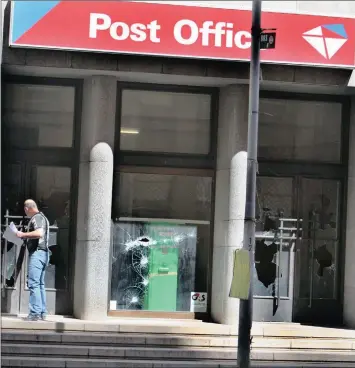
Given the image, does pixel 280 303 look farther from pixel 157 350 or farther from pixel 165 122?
pixel 165 122

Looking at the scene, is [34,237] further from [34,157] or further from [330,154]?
[330,154]

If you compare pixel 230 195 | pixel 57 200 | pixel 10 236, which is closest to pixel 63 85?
pixel 57 200

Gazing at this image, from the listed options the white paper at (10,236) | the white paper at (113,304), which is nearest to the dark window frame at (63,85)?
the white paper at (10,236)

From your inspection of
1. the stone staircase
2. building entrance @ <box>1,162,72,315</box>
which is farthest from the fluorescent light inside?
the stone staircase

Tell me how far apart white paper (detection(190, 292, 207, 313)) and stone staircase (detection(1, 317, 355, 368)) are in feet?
2.64

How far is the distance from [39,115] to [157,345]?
4.41 meters

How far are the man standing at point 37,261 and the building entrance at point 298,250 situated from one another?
12.2 feet

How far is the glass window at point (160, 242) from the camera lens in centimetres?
1159

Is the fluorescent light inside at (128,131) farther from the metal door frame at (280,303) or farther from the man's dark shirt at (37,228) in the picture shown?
the metal door frame at (280,303)

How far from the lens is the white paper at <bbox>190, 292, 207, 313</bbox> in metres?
11.7

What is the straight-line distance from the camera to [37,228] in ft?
34.3

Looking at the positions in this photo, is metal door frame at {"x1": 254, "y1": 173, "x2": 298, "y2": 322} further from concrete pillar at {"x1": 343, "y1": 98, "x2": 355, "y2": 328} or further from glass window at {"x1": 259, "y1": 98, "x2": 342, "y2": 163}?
concrete pillar at {"x1": 343, "y1": 98, "x2": 355, "y2": 328}

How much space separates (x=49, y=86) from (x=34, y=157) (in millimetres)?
1242

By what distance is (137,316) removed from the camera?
11.6 meters
